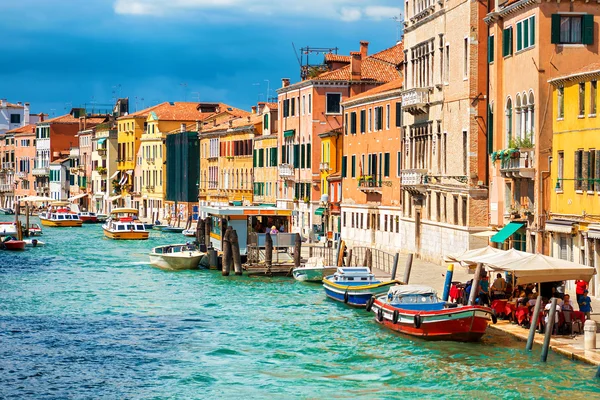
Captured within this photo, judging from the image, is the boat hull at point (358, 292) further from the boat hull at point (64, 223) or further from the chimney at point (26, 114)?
the chimney at point (26, 114)

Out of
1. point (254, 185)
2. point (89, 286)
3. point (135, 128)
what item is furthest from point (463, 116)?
point (135, 128)

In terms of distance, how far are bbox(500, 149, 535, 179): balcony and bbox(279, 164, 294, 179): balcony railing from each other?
114 feet

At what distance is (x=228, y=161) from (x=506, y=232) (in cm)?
5445

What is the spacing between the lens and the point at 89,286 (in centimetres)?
4612

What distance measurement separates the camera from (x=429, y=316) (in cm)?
2981

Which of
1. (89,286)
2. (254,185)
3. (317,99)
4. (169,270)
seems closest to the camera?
(89,286)

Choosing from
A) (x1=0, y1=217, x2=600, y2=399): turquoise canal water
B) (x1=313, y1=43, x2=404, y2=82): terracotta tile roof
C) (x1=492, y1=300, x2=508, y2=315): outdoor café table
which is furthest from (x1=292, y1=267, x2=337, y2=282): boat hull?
(x1=313, y1=43, x2=404, y2=82): terracotta tile roof

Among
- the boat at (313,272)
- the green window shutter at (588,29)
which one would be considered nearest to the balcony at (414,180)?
the boat at (313,272)

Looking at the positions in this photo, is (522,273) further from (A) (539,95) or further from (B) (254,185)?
(B) (254,185)

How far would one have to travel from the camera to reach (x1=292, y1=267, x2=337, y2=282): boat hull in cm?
4438

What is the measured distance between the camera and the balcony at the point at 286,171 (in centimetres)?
7300

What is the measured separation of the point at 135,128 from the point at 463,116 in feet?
248

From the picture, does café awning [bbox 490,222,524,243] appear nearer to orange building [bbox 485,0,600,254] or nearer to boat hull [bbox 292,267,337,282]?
orange building [bbox 485,0,600,254]

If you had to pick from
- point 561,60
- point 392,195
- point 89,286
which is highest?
point 561,60
